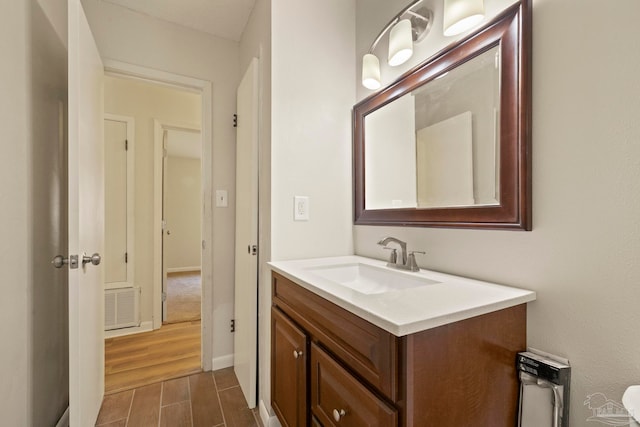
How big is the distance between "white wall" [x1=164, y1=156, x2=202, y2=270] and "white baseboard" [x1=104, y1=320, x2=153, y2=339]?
310cm

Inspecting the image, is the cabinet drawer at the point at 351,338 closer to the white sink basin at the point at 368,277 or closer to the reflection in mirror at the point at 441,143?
the white sink basin at the point at 368,277

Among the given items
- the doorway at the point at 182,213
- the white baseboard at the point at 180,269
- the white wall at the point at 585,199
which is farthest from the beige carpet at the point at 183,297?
the white wall at the point at 585,199

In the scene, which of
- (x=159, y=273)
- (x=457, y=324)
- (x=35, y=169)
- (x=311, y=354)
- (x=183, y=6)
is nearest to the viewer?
(x=457, y=324)

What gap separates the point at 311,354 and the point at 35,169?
137 centimetres

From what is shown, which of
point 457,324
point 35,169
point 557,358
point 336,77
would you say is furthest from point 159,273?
point 557,358

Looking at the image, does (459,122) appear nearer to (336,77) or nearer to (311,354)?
(336,77)

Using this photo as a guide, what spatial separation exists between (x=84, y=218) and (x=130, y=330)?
1836 mm

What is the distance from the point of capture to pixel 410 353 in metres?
0.62

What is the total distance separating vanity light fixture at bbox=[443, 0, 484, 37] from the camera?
925 mm

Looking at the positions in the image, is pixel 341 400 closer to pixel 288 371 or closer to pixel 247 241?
pixel 288 371

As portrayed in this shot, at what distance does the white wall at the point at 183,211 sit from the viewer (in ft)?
18.1

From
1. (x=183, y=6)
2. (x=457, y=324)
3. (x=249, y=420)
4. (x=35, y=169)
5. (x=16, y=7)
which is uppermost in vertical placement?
(x=183, y=6)

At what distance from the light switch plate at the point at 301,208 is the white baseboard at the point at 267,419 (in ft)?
3.31

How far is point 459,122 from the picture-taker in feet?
3.50
